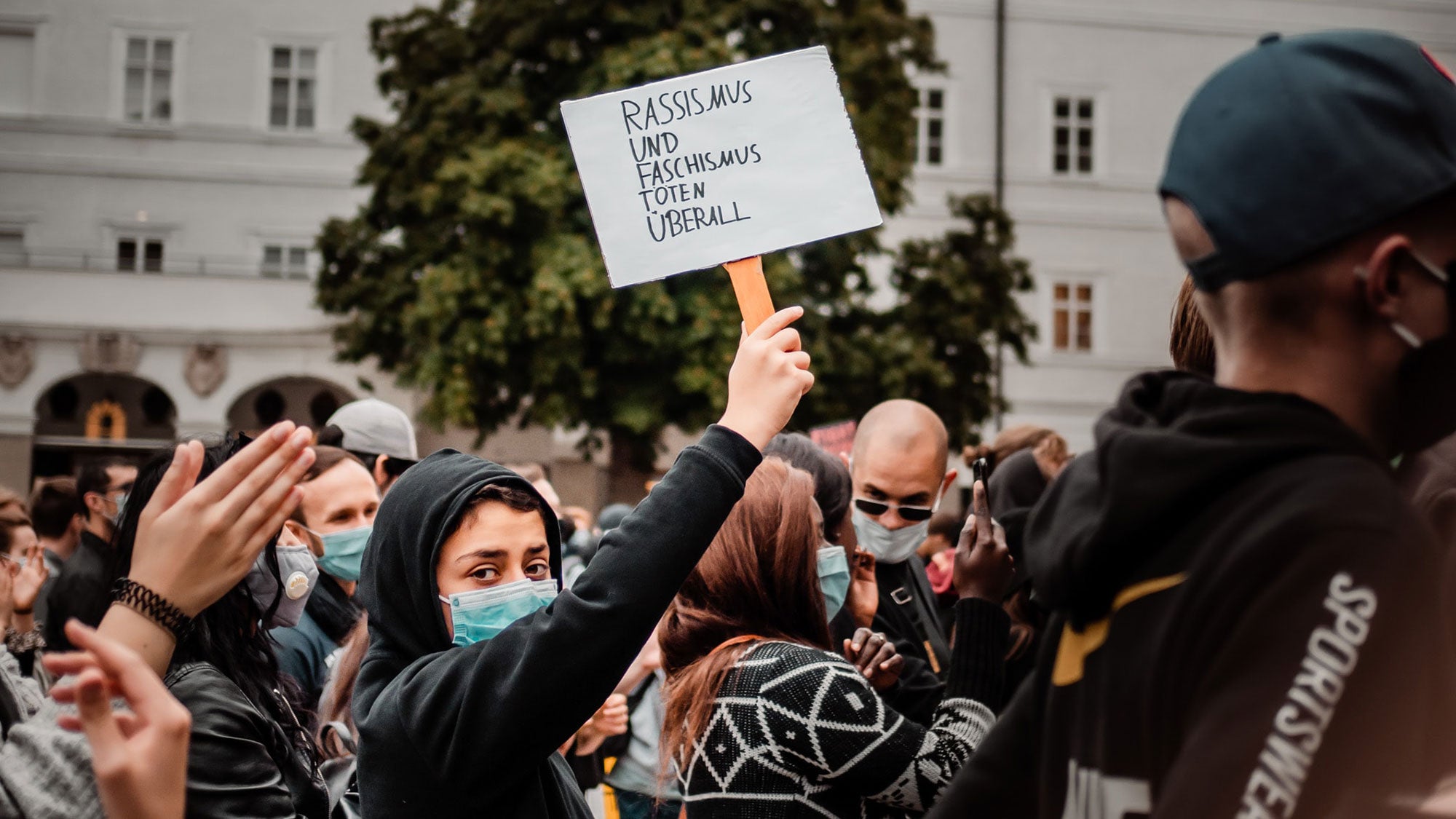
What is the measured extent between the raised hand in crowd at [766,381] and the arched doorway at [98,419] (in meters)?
25.7

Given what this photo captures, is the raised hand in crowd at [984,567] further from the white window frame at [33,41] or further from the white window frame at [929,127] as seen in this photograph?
the white window frame at [33,41]

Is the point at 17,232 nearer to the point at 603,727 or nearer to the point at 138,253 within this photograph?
the point at 138,253

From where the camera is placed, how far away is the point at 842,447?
7.67 metres

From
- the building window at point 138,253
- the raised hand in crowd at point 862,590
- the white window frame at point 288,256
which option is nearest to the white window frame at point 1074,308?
the white window frame at point 288,256

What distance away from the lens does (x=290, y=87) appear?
27.6 m

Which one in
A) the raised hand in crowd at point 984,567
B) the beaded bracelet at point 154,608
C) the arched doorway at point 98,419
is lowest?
the arched doorway at point 98,419

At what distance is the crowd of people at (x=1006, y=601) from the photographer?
1.20m

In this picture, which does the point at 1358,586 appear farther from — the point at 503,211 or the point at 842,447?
the point at 503,211

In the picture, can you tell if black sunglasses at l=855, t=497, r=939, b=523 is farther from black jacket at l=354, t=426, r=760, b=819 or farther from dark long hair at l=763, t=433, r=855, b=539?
black jacket at l=354, t=426, r=760, b=819

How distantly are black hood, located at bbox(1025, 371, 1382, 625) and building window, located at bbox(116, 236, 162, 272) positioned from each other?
28096 mm

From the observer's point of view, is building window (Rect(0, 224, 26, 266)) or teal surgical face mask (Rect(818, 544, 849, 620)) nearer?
teal surgical face mask (Rect(818, 544, 849, 620))

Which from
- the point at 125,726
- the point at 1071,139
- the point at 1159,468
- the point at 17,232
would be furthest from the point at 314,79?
the point at 1159,468

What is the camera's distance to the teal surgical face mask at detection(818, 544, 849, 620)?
156 inches

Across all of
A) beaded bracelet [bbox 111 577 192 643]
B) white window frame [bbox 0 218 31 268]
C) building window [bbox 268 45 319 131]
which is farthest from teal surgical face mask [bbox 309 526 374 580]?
white window frame [bbox 0 218 31 268]
